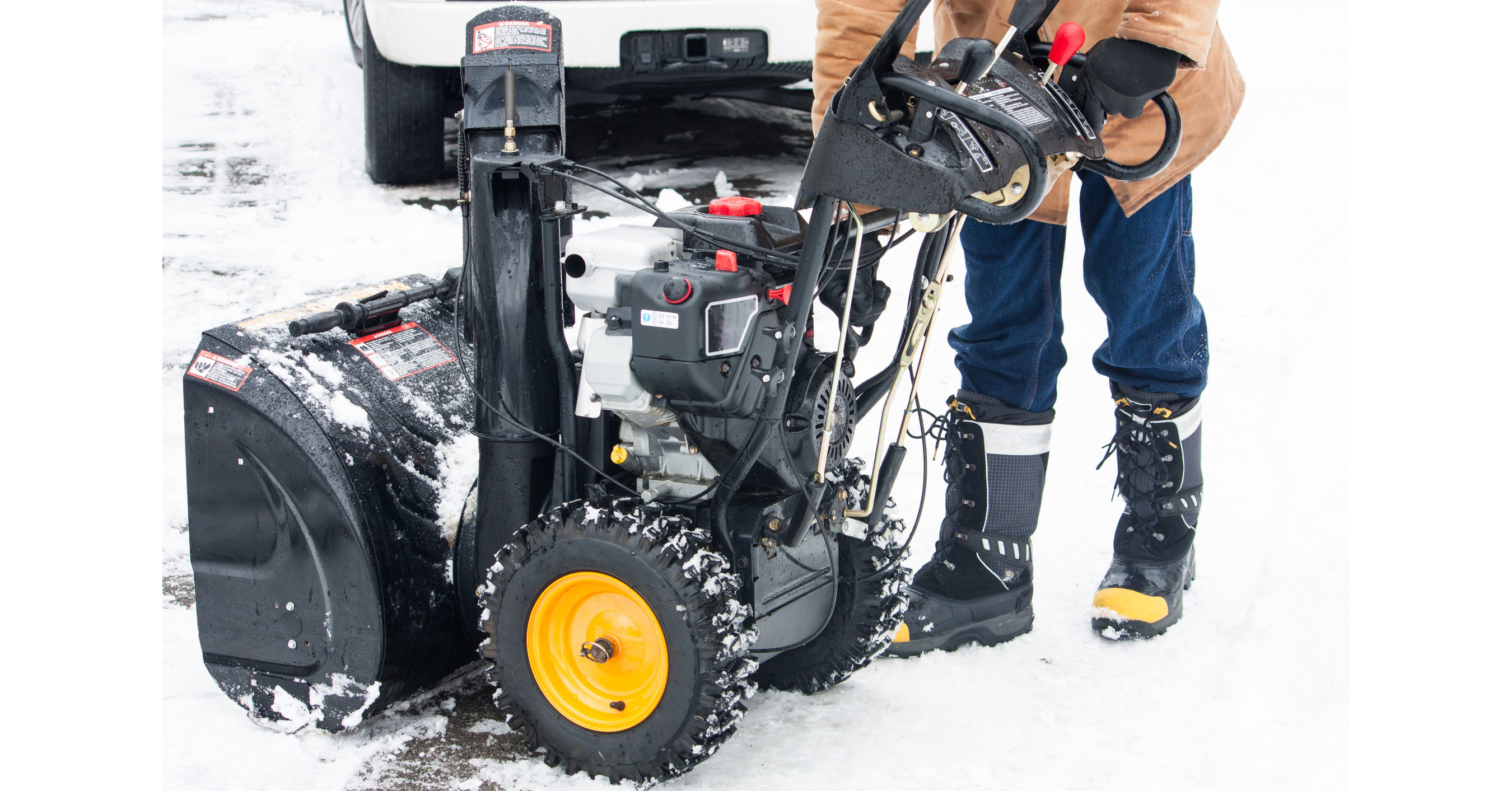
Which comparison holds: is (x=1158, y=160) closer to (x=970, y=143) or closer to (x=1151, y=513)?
(x=970, y=143)

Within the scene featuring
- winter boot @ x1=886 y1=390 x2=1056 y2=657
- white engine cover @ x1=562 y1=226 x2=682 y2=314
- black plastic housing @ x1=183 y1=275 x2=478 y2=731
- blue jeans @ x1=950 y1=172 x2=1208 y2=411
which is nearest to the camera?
white engine cover @ x1=562 y1=226 x2=682 y2=314

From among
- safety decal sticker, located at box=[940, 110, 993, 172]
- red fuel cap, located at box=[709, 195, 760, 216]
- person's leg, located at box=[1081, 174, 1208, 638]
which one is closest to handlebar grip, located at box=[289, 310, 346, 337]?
red fuel cap, located at box=[709, 195, 760, 216]

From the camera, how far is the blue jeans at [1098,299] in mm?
2512

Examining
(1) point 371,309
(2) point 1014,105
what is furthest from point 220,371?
(2) point 1014,105

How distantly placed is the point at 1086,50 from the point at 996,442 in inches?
31.2

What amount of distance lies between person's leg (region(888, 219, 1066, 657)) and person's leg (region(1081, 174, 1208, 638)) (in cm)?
11

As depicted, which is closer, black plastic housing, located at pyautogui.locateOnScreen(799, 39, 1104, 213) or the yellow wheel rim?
black plastic housing, located at pyautogui.locateOnScreen(799, 39, 1104, 213)

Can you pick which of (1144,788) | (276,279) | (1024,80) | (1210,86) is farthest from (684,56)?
(1144,788)

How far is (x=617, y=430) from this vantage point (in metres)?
2.22

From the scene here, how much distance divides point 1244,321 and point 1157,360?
2.06 m

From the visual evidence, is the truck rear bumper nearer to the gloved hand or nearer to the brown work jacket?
the brown work jacket

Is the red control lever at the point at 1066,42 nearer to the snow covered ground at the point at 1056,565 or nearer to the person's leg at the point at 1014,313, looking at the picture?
the person's leg at the point at 1014,313

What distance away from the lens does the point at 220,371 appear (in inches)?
85.0

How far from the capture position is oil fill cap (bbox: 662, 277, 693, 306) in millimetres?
1893
